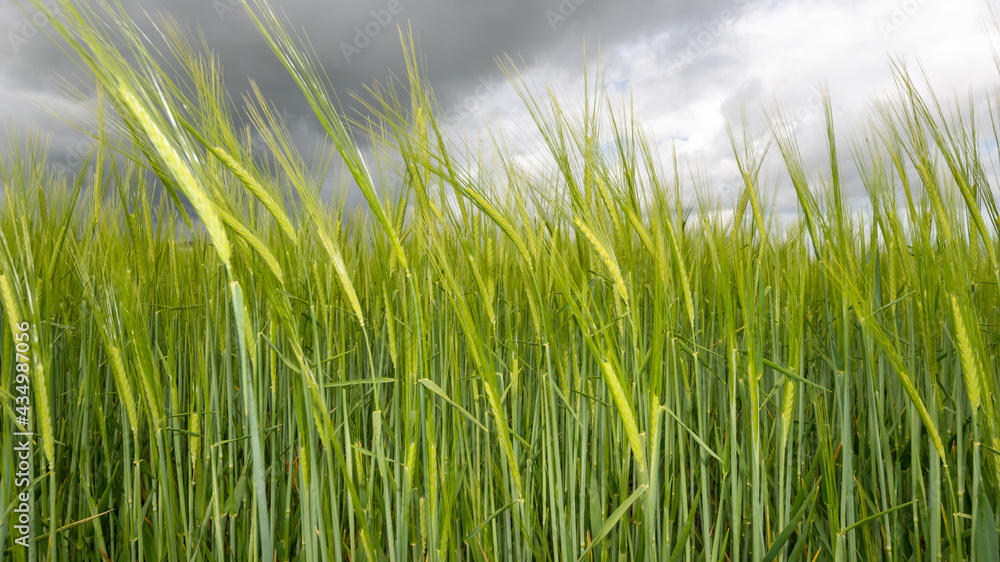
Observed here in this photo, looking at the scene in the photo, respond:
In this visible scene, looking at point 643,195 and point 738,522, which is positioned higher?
point 643,195

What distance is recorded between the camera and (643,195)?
44.5 inches

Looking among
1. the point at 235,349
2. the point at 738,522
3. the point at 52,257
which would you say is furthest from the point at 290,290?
the point at 738,522

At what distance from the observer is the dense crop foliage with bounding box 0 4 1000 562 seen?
0.87 m

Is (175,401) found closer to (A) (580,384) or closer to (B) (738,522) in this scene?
(A) (580,384)

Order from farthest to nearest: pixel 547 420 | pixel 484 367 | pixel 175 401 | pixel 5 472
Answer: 1. pixel 175 401
2. pixel 547 420
3. pixel 5 472
4. pixel 484 367

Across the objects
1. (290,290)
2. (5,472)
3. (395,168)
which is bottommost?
(5,472)

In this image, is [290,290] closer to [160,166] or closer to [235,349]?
[160,166]

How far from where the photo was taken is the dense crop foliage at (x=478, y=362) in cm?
87

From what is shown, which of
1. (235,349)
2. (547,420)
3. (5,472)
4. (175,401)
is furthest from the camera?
(235,349)

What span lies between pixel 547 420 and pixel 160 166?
1.03 m

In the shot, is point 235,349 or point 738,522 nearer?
point 738,522

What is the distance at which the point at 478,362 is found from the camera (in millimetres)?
825

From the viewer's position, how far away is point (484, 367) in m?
0.86

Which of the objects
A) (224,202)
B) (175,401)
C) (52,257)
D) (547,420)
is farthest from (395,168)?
(52,257)
